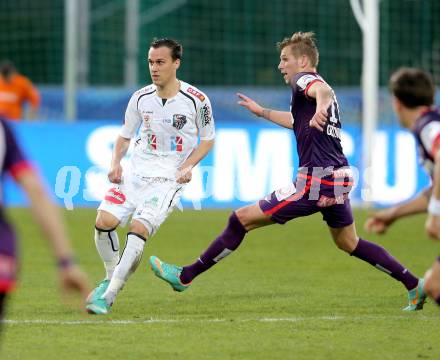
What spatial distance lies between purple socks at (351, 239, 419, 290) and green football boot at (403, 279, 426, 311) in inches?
3.0

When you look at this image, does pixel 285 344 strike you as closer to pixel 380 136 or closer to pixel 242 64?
pixel 380 136

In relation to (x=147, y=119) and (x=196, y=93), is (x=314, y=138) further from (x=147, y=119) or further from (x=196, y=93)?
(x=147, y=119)

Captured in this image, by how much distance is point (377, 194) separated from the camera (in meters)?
19.2

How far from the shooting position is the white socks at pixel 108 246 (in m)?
9.33

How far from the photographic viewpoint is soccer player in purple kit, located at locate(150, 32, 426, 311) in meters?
8.98

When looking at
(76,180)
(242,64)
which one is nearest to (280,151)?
(76,180)

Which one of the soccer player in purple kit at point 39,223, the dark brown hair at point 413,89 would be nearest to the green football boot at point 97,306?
the dark brown hair at point 413,89

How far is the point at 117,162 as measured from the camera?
363 inches

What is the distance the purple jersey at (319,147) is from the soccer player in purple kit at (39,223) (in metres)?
4.34

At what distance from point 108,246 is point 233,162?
927 centimetres

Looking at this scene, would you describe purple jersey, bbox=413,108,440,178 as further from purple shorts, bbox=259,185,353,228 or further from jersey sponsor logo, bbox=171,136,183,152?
jersey sponsor logo, bbox=171,136,183,152

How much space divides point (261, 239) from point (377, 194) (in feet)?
13.4

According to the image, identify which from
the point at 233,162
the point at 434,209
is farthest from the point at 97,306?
the point at 233,162

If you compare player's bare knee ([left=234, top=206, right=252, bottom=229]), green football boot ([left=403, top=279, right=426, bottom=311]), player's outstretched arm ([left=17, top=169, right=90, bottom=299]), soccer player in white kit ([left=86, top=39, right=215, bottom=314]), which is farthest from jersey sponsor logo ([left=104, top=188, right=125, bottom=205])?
player's outstretched arm ([left=17, top=169, right=90, bottom=299])
